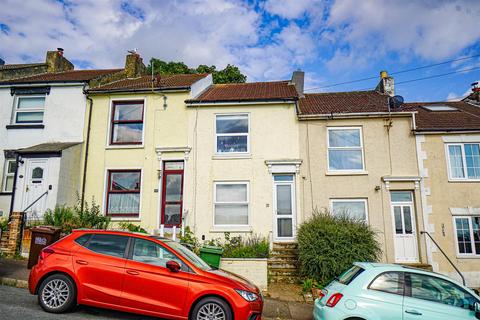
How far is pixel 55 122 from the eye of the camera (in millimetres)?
→ 14047

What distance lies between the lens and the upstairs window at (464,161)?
12578 mm

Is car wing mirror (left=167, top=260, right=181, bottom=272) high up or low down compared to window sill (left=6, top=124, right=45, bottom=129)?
down

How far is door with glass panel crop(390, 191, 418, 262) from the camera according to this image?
479 inches

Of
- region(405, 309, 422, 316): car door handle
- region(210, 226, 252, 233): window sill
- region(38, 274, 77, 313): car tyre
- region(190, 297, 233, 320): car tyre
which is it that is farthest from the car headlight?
region(210, 226, 252, 233): window sill

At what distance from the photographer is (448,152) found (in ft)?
42.0

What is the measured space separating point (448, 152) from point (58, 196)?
14578 mm

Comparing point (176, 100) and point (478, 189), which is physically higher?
point (176, 100)

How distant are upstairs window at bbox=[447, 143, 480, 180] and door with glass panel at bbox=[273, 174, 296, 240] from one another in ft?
19.5

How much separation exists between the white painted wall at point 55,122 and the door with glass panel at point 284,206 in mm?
8267

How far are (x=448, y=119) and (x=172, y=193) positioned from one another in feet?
37.7

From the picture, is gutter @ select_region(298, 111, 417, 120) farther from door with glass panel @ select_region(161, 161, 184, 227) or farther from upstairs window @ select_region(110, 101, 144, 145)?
upstairs window @ select_region(110, 101, 144, 145)

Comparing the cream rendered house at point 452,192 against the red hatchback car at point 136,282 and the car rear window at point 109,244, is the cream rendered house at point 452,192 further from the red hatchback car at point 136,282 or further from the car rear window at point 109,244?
the car rear window at point 109,244

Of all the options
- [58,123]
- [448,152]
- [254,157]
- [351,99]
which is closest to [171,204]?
[254,157]

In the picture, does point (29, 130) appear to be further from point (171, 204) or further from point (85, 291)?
point (85, 291)
